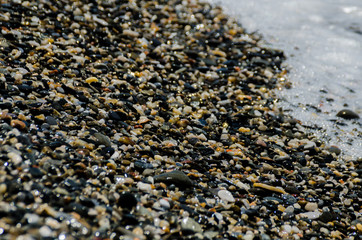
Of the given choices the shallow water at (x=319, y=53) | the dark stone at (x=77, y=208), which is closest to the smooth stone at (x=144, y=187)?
the dark stone at (x=77, y=208)

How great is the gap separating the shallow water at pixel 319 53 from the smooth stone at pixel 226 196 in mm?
1797

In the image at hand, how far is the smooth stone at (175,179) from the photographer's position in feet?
9.30

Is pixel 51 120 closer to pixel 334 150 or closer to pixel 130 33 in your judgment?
pixel 130 33

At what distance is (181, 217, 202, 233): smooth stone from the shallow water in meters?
2.29

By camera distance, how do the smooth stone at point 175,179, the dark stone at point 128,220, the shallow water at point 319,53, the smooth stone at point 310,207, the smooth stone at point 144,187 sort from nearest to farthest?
the dark stone at point 128,220 → the smooth stone at point 144,187 → the smooth stone at point 175,179 → the smooth stone at point 310,207 → the shallow water at point 319,53

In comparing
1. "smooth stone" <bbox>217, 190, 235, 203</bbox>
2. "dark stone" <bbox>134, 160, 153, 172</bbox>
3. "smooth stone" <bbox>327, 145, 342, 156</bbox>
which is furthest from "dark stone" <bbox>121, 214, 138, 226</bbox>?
"smooth stone" <bbox>327, 145, 342, 156</bbox>

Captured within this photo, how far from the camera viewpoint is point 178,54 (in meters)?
4.89

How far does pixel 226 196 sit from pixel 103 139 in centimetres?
119

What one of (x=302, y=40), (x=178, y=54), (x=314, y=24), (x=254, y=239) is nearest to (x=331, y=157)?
(x=254, y=239)

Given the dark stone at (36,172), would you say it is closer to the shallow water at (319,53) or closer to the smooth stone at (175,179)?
the smooth stone at (175,179)

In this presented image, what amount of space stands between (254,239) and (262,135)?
5.17ft

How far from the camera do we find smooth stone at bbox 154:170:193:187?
284 cm

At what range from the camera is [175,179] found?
2838mm

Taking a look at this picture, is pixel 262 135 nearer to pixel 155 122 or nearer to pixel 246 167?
pixel 246 167
